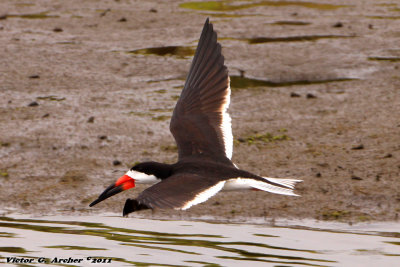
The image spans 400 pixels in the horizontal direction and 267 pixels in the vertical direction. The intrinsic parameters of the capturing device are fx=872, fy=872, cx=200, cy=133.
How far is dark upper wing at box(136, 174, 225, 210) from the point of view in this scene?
5754 millimetres

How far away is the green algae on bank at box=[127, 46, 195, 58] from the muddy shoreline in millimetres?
32

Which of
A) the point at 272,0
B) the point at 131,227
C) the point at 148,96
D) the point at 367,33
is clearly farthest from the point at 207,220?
the point at 272,0

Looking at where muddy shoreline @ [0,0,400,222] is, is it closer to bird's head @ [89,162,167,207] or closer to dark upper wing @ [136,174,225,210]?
bird's head @ [89,162,167,207]

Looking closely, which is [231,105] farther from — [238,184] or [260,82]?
[238,184]

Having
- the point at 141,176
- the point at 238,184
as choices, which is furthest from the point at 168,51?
the point at 238,184

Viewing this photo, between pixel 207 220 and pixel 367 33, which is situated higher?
pixel 367 33

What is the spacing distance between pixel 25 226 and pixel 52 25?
843 cm

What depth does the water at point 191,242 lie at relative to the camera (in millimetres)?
6352

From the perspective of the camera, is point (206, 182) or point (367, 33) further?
point (367, 33)

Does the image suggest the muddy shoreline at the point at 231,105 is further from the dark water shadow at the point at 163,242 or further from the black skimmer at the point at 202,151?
the black skimmer at the point at 202,151

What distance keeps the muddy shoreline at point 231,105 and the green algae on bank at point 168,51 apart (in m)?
0.03

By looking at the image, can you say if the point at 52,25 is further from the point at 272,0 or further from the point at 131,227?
Answer: the point at 131,227

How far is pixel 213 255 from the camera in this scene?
21.2 feet

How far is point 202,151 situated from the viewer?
7570 mm
